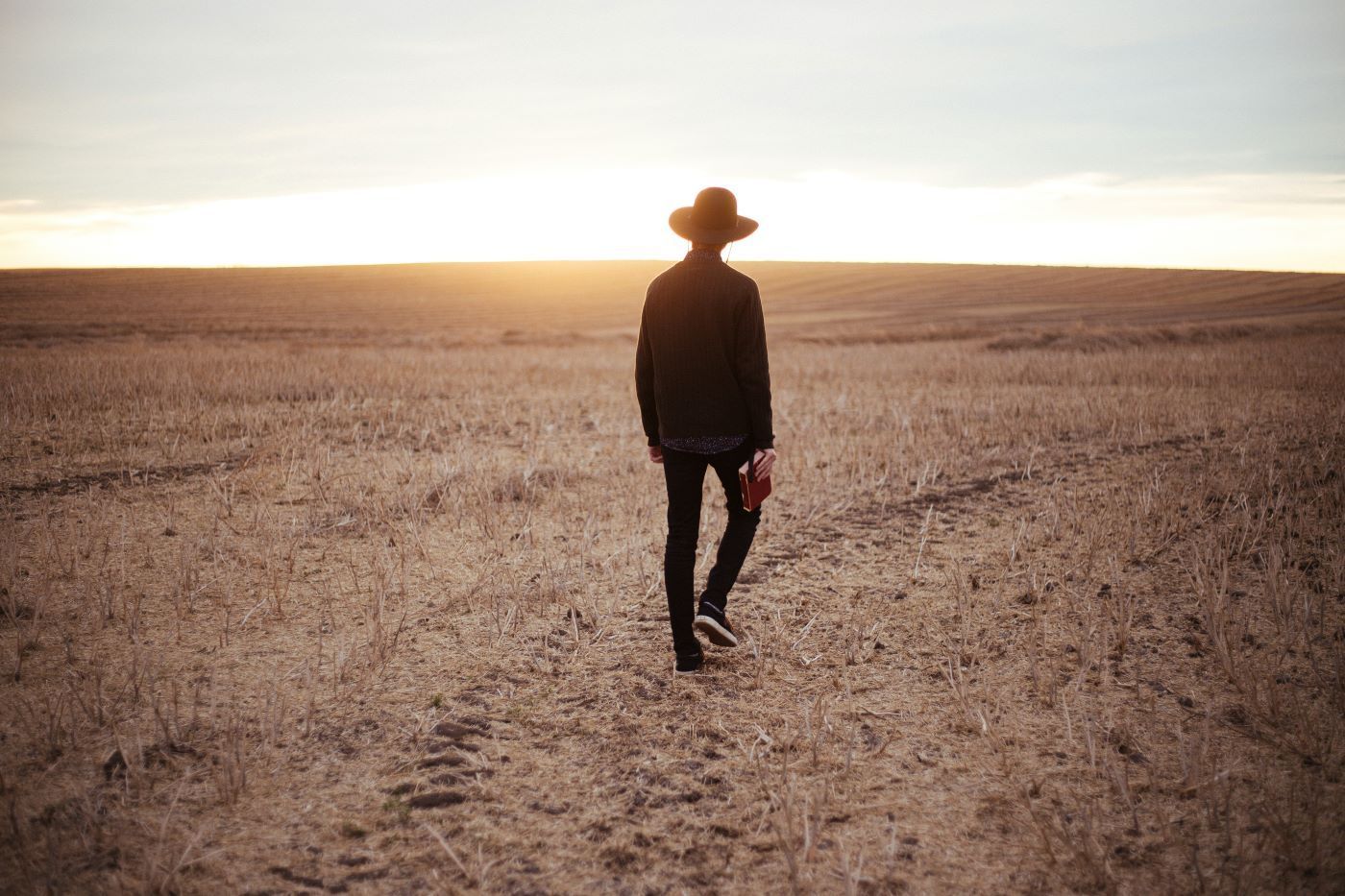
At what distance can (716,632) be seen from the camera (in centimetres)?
362

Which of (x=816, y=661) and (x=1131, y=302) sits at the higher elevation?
(x=1131, y=302)

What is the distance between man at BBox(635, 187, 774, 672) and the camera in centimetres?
326

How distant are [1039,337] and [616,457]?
17.5 metres

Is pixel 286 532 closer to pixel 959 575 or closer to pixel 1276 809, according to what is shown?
pixel 959 575

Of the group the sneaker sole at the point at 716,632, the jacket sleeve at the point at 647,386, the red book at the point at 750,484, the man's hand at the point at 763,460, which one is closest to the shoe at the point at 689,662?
the sneaker sole at the point at 716,632

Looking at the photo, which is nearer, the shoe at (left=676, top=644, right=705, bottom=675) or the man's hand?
the man's hand

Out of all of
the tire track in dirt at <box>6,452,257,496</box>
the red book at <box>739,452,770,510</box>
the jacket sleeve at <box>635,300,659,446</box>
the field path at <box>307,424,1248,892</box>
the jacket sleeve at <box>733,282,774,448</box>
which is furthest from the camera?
the tire track in dirt at <box>6,452,257,496</box>

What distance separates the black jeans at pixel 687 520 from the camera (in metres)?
3.42

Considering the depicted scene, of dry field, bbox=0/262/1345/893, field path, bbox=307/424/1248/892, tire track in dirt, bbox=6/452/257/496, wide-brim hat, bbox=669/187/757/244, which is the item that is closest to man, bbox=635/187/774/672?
wide-brim hat, bbox=669/187/757/244

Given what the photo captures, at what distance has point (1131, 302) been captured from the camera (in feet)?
140

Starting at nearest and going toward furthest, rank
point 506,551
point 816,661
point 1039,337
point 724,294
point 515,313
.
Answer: point 724,294 → point 816,661 → point 506,551 → point 1039,337 → point 515,313

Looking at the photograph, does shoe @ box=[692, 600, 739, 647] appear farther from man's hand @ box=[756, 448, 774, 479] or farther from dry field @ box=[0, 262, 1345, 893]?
man's hand @ box=[756, 448, 774, 479]

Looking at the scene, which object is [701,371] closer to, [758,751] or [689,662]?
[689,662]

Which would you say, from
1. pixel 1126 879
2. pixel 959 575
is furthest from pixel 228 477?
pixel 1126 879
